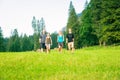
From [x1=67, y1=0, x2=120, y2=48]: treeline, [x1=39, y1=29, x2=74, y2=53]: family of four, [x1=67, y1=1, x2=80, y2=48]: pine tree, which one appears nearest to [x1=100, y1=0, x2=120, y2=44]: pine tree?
[x1=67, y1=0, x2=120, y2=48]: treeline

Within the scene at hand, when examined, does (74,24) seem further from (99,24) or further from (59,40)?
(59,40)

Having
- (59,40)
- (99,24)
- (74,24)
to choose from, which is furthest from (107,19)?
(59,40)

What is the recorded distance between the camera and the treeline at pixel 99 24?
179ft

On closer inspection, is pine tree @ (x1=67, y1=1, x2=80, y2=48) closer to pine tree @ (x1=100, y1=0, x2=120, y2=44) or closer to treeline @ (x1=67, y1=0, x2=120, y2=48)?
treeline @ (x1=67, y1=0, x2=120, y2=48)

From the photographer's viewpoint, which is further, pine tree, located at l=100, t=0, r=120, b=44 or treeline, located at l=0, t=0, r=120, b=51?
treeline, located at l=0, t=0, r=120, b=51

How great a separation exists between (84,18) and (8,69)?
212ft

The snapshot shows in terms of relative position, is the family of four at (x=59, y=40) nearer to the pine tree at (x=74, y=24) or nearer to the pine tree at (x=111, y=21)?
the pine tree at (x=111, y=21)

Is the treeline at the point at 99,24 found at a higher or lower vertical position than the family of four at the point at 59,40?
higher

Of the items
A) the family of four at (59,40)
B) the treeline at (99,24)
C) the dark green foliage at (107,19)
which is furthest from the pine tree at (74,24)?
the family of four at (59,40)

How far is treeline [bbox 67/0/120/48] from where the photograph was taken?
54522 millimetres

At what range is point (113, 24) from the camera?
54.3m

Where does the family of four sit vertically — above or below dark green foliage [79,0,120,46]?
below

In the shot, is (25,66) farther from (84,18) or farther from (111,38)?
(84,18)

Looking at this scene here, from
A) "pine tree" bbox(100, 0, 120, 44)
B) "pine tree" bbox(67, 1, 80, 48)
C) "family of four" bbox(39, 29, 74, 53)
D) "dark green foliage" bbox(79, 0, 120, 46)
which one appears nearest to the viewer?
"family of four" bbox(39, 29, 74, 53)
